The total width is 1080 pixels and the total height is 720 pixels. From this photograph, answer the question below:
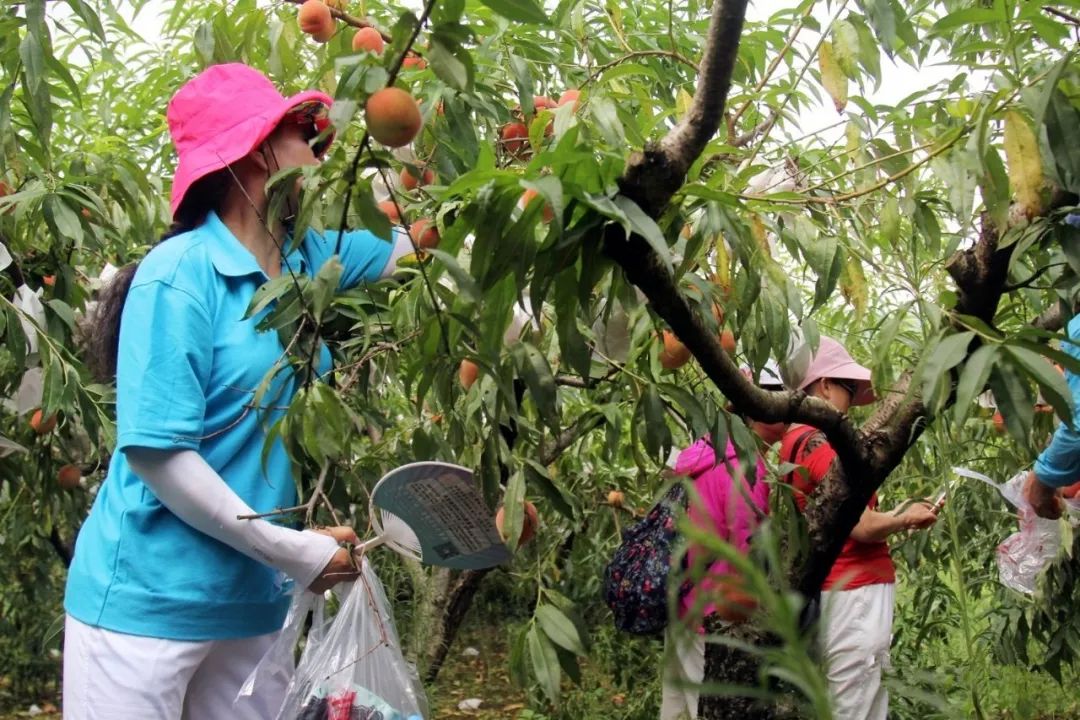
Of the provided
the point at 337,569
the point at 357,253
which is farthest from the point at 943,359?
the point at 357,253

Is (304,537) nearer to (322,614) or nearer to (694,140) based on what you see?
(322,614)

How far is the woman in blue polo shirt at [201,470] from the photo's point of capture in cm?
150

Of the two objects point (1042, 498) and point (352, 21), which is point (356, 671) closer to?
point (352, 21)

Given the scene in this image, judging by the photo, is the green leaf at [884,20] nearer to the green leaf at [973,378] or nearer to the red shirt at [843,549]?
the green leaf at [973,378]

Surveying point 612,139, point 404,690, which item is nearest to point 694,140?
point 612,139

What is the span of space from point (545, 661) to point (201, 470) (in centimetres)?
49

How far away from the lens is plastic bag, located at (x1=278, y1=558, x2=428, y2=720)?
61.7 inches

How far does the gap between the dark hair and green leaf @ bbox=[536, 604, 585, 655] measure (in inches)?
29.0

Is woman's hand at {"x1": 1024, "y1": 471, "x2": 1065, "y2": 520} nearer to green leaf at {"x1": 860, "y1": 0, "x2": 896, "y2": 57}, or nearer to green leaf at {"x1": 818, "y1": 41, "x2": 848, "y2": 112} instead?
green leaf at {"x1": 818, "y1": 41, "x2": 848, "y2": 112}

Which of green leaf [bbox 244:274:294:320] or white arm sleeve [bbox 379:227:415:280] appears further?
white arm sleeve [bbox 379:227:415:280]

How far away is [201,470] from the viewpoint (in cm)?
149

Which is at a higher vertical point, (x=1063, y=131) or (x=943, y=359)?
(x=1063, y=131)

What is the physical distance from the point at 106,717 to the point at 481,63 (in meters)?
1.01

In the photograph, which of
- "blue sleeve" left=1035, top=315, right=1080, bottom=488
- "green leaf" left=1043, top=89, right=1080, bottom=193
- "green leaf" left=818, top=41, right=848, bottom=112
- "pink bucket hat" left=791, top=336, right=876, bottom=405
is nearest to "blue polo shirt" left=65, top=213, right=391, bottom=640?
"green leaf" left=818, top=41, right=848, bottom=112
